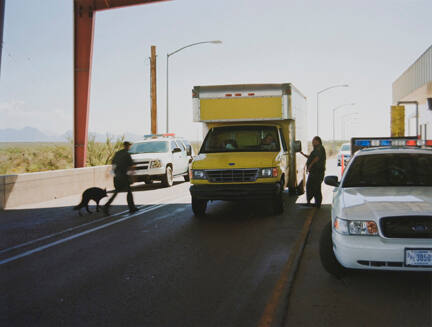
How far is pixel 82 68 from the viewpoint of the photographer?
19.7m

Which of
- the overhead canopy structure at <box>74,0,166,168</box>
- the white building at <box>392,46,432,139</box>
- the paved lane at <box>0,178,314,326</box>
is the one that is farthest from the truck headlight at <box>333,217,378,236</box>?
the white building at <box>392,46,432,139</box>

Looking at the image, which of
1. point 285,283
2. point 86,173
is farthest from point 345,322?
point 86,173

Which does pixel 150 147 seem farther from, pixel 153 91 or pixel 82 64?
pixel 153 91

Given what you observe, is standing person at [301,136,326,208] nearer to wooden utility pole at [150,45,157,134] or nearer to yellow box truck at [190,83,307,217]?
yellow box truck at [190,83,307,217]

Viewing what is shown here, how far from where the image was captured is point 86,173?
19000 millimetres

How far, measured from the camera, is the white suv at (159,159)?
772 inches

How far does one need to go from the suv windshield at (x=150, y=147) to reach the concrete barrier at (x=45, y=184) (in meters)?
1.66

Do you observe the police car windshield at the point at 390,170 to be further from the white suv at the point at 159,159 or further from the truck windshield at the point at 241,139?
the white suv at the point at 159,159

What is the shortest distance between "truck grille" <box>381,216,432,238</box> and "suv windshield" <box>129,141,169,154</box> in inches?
630

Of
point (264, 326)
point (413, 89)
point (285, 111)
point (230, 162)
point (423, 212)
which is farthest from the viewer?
point (413, 89)

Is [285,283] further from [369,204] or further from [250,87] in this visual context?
[250,87]

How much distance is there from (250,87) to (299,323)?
8.79 meters

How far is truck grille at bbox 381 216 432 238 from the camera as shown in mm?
5148

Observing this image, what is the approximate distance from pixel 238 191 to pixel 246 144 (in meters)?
1.88
